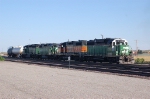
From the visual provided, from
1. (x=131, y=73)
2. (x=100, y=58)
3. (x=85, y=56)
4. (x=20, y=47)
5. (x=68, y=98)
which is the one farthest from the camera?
(x=20, y=47)

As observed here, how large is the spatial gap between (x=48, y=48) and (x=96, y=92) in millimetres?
41068

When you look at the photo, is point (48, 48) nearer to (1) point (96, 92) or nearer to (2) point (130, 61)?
(2) point (130, 61)

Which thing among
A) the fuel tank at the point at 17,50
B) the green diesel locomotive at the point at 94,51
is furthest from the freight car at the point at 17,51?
the green diesel locomotive at the point at 94,51

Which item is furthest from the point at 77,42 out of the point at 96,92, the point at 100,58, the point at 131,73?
the point at 96,92

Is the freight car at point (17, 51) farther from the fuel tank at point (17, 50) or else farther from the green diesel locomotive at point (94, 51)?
the green diesel locomotive at point (94, 51)

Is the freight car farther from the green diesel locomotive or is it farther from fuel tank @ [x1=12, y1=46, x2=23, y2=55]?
the green diesel locomotive

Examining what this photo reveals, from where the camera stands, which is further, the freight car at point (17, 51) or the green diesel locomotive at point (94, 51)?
the freight car at point (17, 51)

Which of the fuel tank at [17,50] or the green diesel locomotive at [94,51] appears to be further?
the fuel tank at [17,50]

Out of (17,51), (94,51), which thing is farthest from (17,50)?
(94,51)

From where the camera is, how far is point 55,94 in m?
12.4

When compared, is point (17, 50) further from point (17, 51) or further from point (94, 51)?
point (94, 51)

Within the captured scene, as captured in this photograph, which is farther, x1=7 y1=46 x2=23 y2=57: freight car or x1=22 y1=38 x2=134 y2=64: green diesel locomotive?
x1=7 y1=46 x2=23 y2=57: freight car

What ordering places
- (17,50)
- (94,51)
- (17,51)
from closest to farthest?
(94,51)
(17,51)
(17,50)

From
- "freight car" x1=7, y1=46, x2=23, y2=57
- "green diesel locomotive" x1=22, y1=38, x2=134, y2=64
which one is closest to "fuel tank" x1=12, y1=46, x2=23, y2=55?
"freight car" x1=7, y1=46, x2=23, y2=57
